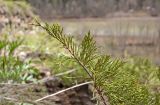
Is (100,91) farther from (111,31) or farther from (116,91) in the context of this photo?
(111,31)

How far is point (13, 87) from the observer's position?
2.08 metres

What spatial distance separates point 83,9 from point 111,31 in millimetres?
3596

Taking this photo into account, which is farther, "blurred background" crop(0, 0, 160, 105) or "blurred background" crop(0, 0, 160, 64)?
"blurred background" crop(0, 0, 160, 64)

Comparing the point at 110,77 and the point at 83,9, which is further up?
the point at 110,77

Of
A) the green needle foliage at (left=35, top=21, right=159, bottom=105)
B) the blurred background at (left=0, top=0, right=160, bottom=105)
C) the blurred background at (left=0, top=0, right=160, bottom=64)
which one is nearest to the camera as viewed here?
the green needle foliage at (left=35, top=21, right=159, bottom=105)

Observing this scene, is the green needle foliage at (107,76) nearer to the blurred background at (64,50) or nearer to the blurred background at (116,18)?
the blurred background at (64,50)

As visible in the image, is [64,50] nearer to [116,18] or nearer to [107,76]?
[107,76]

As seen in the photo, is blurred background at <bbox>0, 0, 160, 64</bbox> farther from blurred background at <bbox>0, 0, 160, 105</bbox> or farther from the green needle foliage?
the green needle foliage

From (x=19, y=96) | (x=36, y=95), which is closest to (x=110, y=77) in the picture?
(x=19, y=96)

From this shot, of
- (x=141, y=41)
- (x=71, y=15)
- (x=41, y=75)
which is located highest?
(x=41, y=75)

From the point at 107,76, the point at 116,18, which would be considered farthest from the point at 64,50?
the point at 116,18

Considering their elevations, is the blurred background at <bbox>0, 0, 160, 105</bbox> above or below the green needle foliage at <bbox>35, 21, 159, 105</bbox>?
below

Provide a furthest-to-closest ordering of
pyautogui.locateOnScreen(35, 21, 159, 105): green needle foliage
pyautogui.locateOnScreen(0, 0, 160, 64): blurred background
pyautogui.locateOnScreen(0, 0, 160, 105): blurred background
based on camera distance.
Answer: pyautogui.locateOnScreen(0, 0, 160, 64): blurred background, pyautogui.locateOnScreen(0, 0, 160, 105): blurred background, pyautogui.locateOnScreen(35, 21, 159, 105): green needle foliage

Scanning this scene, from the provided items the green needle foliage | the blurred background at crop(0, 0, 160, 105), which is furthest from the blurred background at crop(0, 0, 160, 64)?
the green needle foliage
